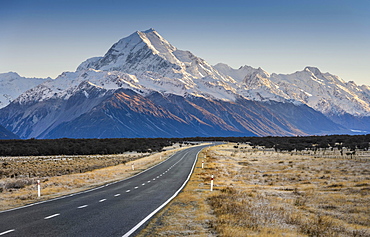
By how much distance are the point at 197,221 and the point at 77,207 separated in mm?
6563

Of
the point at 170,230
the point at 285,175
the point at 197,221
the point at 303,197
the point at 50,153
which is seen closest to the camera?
the point at 170,230

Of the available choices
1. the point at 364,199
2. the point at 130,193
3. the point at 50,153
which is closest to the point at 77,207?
the point at 130,193

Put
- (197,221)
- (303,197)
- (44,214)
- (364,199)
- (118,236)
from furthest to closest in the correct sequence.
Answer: (303,197)
(364,199)
(44,214)
(197,221)
(118,236)

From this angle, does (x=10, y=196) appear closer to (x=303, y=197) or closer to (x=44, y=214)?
(x=44, y=214)

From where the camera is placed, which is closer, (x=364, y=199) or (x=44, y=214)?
(x=44, y=214)

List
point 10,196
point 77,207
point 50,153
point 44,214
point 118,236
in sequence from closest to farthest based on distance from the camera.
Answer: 1. point 118,236
2. point 44,214
3. point 77,207
4. point 10,196
5. point 50,153

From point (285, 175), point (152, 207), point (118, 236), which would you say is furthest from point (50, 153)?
point (118, 236)

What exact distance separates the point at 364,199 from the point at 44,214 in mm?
16107

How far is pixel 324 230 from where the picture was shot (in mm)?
13359

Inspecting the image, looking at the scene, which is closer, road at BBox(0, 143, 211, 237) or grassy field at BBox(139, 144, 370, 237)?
road at BBox(0, 143, 211, 237)

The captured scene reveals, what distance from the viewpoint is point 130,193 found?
24.3 metres

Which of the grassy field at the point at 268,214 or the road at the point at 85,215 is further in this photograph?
the grassy field at the point at 268,214

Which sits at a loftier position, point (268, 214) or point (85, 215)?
point (85, 215)

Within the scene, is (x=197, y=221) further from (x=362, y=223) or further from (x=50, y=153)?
(x=50, y=153)
